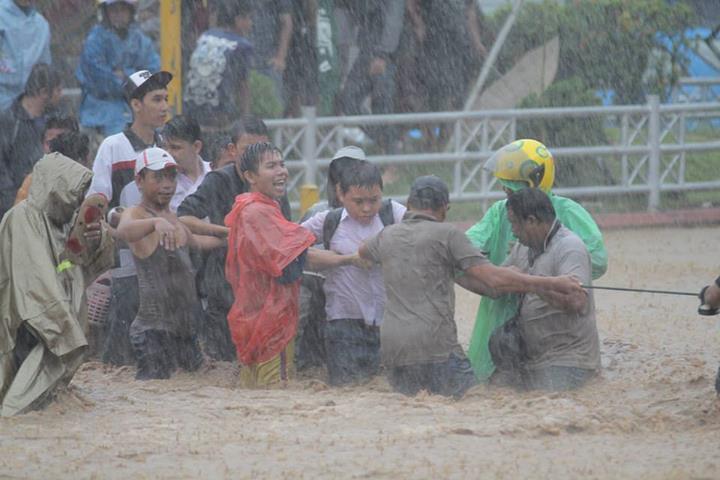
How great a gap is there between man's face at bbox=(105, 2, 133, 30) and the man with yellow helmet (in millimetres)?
4721

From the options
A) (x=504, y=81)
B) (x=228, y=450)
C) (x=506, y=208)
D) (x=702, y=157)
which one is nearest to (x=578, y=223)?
(x=506, y=208)

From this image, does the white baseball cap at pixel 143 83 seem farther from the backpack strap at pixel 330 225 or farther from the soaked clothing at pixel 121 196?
the backpack strap at pixel 330 225

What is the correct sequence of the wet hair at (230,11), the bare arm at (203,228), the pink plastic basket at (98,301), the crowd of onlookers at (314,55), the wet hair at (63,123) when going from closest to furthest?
the bare arm at (203,228) < the pink plastic basket at (98,301) < the wet hair at (63,123) < the crowd of onlookers at (314,55) < the wet hair at (230,11)

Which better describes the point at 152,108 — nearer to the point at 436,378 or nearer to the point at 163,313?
the point at 163,313

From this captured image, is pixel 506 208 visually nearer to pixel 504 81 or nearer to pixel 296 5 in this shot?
pixel 296 5

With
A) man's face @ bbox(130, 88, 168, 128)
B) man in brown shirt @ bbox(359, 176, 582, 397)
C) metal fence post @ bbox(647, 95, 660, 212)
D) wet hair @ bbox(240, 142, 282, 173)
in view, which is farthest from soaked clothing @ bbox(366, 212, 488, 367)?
metal fence post @ bbox(647, 95, 660, 212)

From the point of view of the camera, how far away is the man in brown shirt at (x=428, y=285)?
7730mm

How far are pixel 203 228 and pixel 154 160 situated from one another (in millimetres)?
571

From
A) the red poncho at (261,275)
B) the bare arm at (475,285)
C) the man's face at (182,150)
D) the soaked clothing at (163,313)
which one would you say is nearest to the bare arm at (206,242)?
the soaked clothing at (163,313)

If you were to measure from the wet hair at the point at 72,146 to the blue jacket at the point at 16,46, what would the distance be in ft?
12.2

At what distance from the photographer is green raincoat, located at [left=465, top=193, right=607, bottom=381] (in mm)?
8289

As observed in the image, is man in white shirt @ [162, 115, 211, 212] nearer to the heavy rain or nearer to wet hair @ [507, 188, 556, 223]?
the heavy rain

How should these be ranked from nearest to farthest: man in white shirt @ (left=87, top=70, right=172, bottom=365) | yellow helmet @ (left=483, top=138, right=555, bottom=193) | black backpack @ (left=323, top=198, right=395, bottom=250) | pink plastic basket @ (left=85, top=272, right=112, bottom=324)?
1. yellow helmet @ (left=483, top=138, right=555, bottom=193)
2. black backpack @ (left=323, top=198, right=395, bottom=250)
3. man in white shirt @ (left=87, top=70, right=172, bottom=365)
4. pink plastic basket @ (left=85, top=272, right=112, bottom=324)

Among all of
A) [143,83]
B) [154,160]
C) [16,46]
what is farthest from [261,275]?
[16,46]
